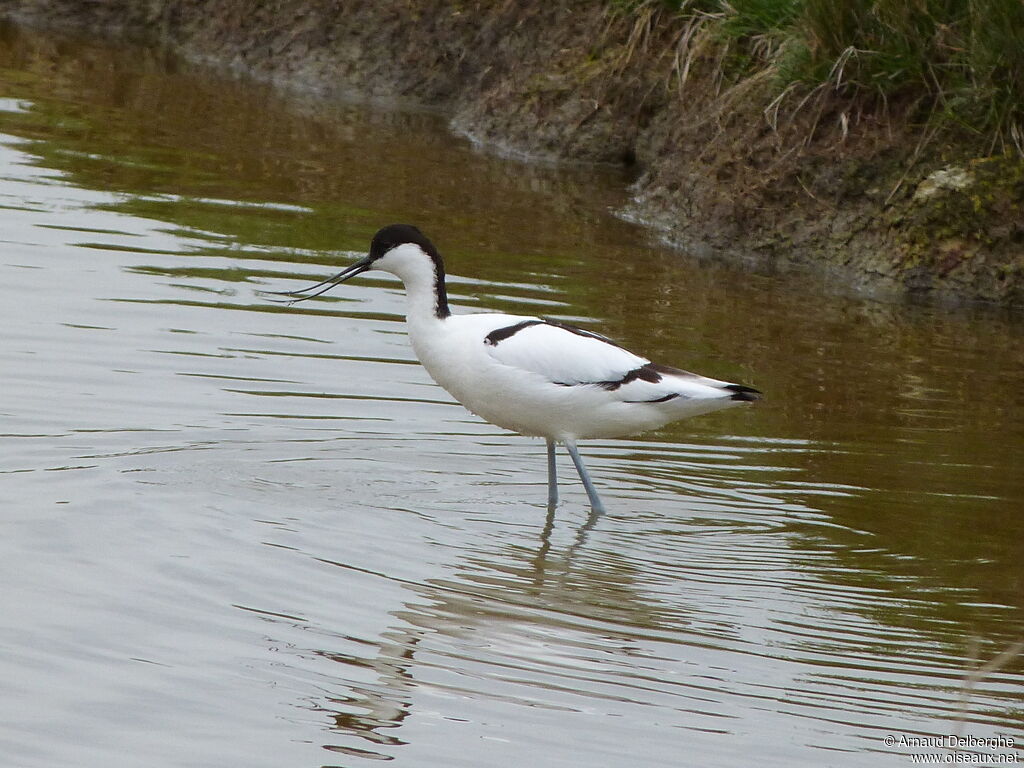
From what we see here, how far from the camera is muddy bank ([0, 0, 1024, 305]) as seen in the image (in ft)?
32.2

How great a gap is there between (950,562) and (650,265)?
4.77 m

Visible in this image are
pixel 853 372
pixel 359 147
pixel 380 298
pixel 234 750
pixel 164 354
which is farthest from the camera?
pixel 359 147

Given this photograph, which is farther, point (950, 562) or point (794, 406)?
point (794, 406)

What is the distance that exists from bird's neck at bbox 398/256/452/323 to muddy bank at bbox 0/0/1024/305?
4.54 metres

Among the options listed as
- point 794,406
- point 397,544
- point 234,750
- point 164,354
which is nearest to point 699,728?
point 234,750

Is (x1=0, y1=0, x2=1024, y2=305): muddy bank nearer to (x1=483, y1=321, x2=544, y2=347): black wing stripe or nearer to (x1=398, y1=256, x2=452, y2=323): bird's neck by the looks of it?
(x1=483, y1=321, x2=544, y2=347): black wing stripe

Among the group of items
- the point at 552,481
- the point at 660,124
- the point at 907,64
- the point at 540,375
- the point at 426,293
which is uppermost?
the point at 907,64

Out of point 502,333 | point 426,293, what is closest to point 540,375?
point 502,333

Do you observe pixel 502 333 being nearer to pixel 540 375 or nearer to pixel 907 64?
pixel 540 375

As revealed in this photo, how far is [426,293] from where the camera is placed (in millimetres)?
6141

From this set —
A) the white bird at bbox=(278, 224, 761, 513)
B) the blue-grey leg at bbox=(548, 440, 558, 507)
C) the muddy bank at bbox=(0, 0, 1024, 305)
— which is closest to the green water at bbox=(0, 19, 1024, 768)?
the blue-grey leg at bbox=(548, 440, 558, 507)

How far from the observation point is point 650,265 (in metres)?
10.0

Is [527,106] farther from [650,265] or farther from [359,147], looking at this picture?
[650,265]

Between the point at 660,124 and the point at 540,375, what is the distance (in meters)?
6.95
